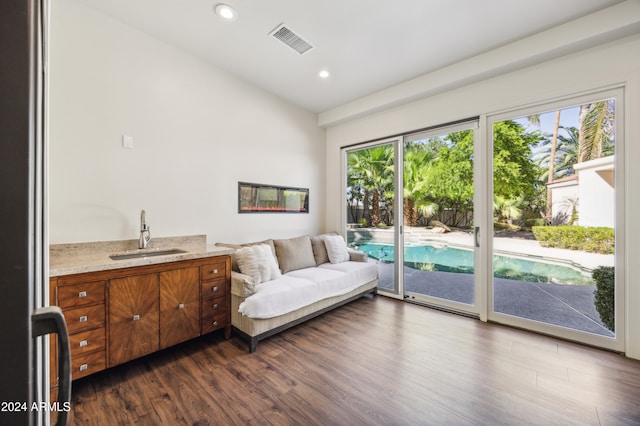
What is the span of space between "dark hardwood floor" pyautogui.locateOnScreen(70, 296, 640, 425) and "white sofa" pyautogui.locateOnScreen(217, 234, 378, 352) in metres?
0.22

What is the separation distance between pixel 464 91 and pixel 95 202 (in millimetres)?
4211

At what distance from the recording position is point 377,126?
13.6ft

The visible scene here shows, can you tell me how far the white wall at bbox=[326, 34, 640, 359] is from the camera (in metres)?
2.32

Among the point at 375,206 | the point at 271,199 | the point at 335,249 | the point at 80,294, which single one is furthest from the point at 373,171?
the point at 80,294

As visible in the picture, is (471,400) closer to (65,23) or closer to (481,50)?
(481,50)

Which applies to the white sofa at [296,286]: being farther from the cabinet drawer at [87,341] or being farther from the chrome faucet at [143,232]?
the cabinet drawer at [87,341]

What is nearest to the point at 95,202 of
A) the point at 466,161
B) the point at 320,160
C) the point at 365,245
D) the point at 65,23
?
the point at 65,23

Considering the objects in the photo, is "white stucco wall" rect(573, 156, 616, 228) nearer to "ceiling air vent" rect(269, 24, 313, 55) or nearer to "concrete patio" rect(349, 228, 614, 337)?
"concrete patio" rect(349, 228, 614, 337)

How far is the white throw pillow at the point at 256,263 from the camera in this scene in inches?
108

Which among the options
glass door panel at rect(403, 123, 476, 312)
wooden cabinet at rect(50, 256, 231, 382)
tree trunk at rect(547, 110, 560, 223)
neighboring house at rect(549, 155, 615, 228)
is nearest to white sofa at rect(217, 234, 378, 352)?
wooden cabinet at rect(50, 256, 231, 382)

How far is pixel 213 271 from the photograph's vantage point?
256 centimetres

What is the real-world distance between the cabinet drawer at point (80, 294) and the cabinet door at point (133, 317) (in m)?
0.07

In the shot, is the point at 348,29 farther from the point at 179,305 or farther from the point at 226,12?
the point at 179,305

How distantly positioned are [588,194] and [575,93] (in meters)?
1.01
